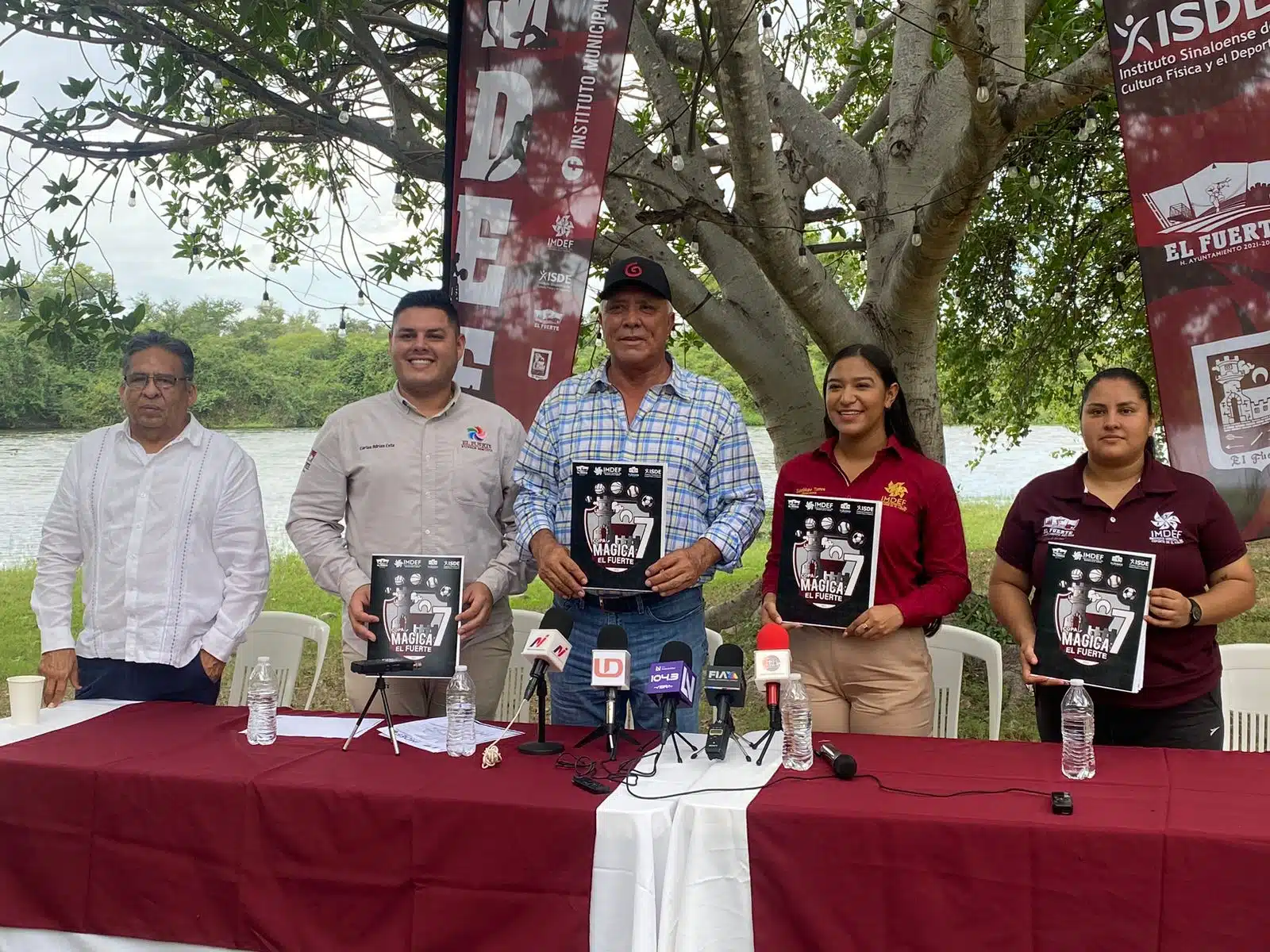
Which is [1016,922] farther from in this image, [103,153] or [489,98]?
[103,153]

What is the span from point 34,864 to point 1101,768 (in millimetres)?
2702

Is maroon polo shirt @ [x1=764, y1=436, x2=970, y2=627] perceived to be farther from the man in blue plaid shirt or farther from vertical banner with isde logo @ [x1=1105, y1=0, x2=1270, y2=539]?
vertical banner with isde logo @ [x1=1105, y1=0, x2=1270, y2=539]

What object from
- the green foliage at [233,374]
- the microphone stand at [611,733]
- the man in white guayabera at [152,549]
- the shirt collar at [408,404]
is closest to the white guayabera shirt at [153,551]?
the man in white guayabera at [152,549]

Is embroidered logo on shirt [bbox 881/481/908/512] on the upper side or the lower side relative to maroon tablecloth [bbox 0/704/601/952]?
upper

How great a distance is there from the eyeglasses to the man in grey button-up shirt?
538 mm

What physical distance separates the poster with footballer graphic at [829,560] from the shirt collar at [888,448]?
0.83ft

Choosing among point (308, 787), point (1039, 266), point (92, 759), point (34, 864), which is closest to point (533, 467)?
point (308, 787)

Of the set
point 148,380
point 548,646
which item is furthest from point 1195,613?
point 148,380

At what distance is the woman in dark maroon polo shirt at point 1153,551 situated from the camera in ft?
9.58

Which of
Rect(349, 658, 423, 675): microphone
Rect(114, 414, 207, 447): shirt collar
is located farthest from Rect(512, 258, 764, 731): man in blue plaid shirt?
Rect(114, 414, 207, 447): shirt collar

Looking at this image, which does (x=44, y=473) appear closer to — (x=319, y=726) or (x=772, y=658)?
(x=319, y=726)

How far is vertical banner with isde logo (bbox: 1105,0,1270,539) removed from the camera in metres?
4.11

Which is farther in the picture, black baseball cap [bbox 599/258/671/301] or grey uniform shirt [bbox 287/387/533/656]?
grey uniform shirt [bbox 287/387/533/656]

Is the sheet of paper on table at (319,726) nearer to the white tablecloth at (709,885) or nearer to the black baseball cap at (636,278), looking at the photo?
the white tablecloth at (709,885)
